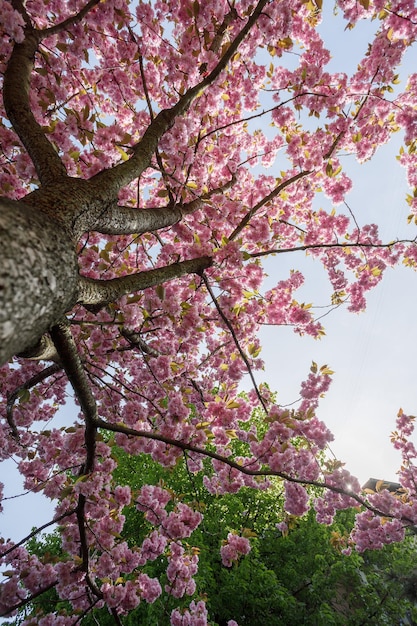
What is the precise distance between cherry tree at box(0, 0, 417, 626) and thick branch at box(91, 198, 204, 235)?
3 centimetres

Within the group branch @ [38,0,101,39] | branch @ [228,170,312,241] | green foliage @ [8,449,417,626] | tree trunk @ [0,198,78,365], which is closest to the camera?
tree trunk @ [0,198,78,365]

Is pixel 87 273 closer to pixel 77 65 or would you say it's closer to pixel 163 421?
pixel 163 421

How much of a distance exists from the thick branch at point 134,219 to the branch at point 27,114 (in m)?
0.42

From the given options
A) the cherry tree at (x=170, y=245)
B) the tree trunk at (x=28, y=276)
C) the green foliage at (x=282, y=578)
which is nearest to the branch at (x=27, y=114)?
the cherry tree at (x=170, y=245)

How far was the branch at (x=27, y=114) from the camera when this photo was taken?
7.98ft

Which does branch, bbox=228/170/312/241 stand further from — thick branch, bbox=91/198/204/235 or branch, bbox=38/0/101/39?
branch, bbox=38/0/101/39

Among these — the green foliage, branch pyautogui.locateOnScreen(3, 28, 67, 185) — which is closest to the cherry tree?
branch pyautogui.locateOnScreen(3, 28, 67, 185)

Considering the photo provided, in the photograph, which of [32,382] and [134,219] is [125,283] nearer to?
[134,219]

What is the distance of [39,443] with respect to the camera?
Result: 18.2ft

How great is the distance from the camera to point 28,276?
3.76 ft

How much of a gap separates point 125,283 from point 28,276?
1.87m

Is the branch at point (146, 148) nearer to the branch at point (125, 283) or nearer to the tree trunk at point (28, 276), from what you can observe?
the branch at point (125, 283)

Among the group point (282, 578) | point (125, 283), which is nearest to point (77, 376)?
point (125, 283)

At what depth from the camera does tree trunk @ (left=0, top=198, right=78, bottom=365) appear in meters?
1.04
